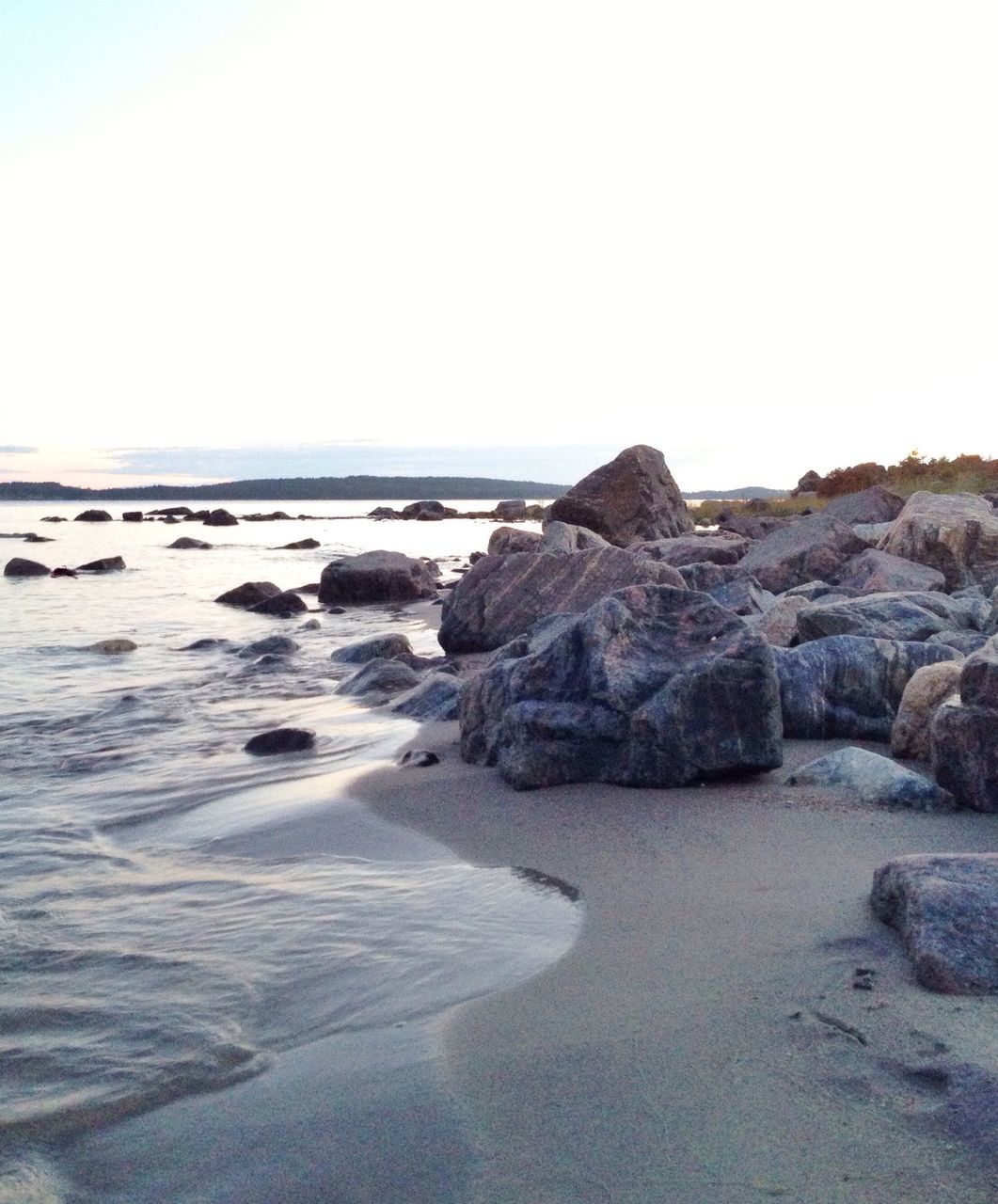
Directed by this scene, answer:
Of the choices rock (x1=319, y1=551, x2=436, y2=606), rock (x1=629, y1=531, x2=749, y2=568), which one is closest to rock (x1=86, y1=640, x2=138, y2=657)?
rock (x1=319, y1=551, x2=436, y2=606)

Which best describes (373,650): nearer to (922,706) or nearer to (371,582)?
(922,706)

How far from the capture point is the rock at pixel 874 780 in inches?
156

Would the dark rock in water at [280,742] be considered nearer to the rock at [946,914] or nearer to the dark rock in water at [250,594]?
the rock at [946,914]

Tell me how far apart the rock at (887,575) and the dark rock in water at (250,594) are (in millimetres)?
9437

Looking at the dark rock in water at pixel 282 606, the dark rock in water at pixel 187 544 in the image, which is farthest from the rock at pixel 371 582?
the dark rock in water at pixel 187 544

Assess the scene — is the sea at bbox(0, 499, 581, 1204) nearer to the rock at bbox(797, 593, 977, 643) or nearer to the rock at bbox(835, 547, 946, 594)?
the rock at bbox(797, 593, 977, 643)

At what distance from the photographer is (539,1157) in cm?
197

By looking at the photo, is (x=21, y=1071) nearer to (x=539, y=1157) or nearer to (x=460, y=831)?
(x=539, y=1157)

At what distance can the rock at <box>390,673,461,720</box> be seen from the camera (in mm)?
6996

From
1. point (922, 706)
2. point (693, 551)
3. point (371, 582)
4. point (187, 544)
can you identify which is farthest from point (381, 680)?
point (187, 544)

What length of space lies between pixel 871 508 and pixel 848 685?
49.7 feet

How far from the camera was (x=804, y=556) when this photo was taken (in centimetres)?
1327

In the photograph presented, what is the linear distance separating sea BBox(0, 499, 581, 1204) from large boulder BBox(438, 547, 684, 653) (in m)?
2.45

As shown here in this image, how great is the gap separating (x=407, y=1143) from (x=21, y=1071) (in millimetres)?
1085
